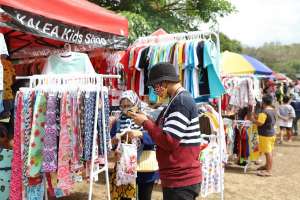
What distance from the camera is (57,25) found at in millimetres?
4512

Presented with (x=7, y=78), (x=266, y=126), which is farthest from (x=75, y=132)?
(x=266, y=126)

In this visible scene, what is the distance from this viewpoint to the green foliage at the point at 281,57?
2673 inches

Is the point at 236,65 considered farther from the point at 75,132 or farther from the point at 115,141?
the point at 75,132

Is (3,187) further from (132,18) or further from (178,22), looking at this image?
(178,22)

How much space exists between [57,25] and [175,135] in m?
2.17

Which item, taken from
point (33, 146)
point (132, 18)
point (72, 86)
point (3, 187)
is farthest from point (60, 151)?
point (132, 18)

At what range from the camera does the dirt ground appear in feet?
21.8

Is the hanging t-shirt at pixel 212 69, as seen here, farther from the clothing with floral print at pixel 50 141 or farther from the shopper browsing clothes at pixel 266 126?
the shopper browsing clothes at pixel 266 126

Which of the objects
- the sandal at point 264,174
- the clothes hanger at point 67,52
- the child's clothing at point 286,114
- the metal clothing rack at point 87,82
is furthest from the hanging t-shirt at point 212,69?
the child's clothing at point 286,114

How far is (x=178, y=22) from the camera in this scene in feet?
46.6

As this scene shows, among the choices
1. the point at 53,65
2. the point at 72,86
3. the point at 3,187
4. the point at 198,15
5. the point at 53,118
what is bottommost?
the point at 3,187

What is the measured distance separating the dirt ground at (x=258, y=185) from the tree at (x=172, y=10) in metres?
4.96

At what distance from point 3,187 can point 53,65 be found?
182 cm

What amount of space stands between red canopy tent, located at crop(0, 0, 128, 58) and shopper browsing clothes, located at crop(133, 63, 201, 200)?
1570mm
